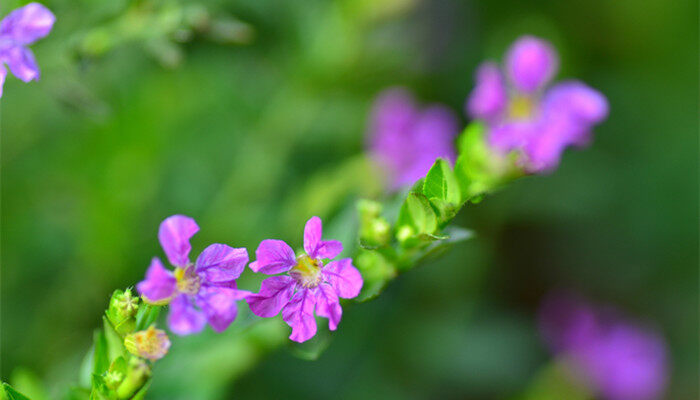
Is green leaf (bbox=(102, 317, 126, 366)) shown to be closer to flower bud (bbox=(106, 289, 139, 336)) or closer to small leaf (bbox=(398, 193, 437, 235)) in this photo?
flower bud (bbox=(106, 289, 139, 336))

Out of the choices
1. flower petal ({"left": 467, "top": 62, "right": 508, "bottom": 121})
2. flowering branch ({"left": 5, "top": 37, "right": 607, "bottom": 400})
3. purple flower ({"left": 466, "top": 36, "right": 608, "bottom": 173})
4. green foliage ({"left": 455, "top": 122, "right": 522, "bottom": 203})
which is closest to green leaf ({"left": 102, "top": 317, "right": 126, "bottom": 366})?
flowering branch ({"left": 5, "top": 37, "right": 607, "bottom": 400})

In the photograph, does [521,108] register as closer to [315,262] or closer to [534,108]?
[534,108]

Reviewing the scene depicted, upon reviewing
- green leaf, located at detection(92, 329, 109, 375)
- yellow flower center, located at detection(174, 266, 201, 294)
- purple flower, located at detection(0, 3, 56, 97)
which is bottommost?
green leaf, located at detection(92, 329, 109, 375)

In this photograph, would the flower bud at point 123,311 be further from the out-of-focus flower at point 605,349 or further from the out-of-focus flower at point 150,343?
the out-of-focus flower at point 605,349

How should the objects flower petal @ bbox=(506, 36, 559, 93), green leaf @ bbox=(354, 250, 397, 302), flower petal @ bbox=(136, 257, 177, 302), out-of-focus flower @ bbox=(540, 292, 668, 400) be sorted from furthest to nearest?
out-of-focus flower @ bbox=(540, 292, 668, 400) → flower petal @ bbox=(506, 36, 559, 93) → green leaf @ bbox=(354, 250, 397, 302) → flower petal @ bbox=(136, 257, 177, 302)

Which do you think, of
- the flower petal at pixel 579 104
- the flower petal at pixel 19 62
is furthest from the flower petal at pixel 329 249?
the flower petal at pixel 579 104

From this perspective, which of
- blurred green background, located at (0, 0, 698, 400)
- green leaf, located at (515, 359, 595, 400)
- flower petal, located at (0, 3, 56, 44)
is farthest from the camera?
green leaf, located at (515, 359, 595, 400)

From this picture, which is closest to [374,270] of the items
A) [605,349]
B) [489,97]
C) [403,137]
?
[489,97]
